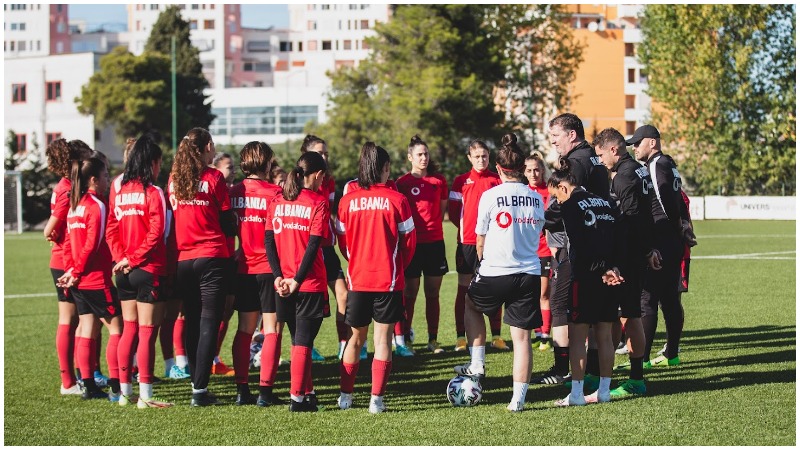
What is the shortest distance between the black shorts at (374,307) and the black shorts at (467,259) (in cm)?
287

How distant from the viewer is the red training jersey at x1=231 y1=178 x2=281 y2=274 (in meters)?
8.46

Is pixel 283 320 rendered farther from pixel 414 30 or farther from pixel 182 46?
pixel 182 46

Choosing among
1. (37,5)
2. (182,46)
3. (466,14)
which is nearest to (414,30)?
(466,14)

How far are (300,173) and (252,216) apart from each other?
0.72 meters

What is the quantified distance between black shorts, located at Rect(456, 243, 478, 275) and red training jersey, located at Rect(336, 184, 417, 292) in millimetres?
2898

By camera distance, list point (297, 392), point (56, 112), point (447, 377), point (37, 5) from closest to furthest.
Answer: point (297, 392) < point (447, 377) < point (56, 112) < point (37, 5)

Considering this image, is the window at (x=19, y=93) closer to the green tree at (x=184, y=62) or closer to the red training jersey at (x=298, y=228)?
the green tree at (x=184, y=62)

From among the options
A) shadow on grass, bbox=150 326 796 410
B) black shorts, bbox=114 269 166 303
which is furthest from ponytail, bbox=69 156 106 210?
shadow on grass, bbox=150 326 796 410

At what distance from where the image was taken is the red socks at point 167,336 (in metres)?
9.90

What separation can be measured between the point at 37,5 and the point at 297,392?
5554 inches

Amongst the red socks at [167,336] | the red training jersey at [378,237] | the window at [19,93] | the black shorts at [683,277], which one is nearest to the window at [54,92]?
the window at [19,93]

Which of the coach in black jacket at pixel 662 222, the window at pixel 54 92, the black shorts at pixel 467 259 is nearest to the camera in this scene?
the coach in black jacket at pixel 662 222

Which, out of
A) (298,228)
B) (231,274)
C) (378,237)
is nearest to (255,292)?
(231,274)

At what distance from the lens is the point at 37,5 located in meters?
138
